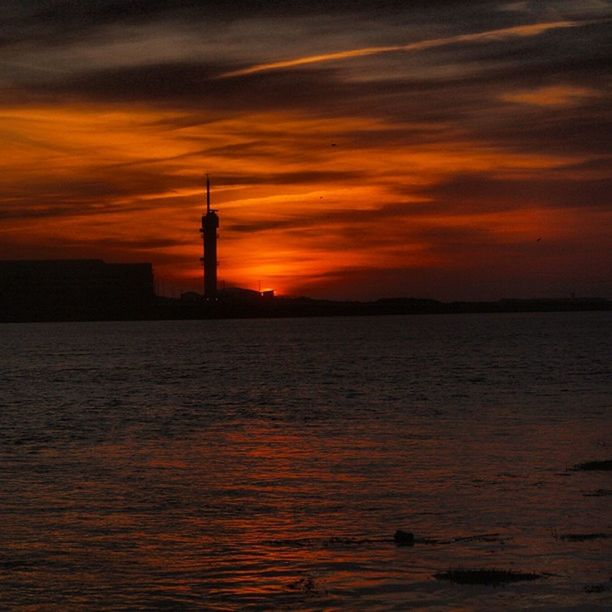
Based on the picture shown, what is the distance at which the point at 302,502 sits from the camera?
26781mm

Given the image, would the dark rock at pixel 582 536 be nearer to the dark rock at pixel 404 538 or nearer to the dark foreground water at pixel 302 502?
the dark foreground water at pixel 302 502

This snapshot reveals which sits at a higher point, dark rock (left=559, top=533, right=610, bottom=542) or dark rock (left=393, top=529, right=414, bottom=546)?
dark rock (left=393, top=529, right=414, bottom=546)

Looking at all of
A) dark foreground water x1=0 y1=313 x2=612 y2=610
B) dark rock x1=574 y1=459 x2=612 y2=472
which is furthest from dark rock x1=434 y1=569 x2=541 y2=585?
dark rock x1=574 y1=459 x2=612 y2=472

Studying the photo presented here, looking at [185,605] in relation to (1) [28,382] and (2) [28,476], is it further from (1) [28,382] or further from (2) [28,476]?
(1) [28,382]

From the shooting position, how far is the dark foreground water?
18.5 meters

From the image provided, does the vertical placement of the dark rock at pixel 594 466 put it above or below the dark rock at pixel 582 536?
below

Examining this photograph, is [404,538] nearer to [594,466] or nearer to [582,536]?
[582,536]

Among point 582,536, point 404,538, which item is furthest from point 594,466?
point 404,538

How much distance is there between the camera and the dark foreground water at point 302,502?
1848cm

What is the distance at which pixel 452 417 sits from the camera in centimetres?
5134

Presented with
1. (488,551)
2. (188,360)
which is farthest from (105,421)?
(188,360)

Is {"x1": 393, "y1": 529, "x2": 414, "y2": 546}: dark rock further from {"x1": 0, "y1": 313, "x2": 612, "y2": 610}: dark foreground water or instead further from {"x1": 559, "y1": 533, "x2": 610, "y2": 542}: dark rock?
{"x1": 559, "y1": 533, "x2": 610, "y2": 542}: dark rock

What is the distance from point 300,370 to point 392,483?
75.9m

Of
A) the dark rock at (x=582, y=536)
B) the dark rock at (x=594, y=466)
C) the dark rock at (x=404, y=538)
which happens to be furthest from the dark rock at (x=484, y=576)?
the dark rock at (x=594, y=466)
